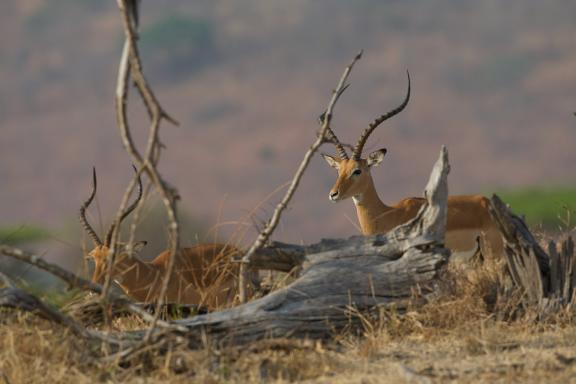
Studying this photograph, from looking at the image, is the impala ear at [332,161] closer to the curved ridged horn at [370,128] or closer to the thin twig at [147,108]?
the curved ridged horn at [370,128]

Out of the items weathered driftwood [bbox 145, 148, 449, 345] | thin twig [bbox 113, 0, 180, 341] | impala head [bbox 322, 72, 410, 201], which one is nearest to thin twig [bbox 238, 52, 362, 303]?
weathered driftwood [bbox 145, 148, 449, 345]

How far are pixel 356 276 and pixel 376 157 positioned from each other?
15.9 feet

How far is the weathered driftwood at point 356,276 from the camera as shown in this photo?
7.14 metres

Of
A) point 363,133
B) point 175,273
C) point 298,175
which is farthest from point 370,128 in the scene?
point 298,175

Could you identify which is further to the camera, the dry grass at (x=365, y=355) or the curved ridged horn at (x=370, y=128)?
the curved ridged horn at (x=370, y=128)

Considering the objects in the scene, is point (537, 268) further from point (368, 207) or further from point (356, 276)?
point (368, 207)

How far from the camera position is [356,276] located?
7.44m

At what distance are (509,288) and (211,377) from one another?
257 centimetres

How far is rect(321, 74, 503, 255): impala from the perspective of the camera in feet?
38.1

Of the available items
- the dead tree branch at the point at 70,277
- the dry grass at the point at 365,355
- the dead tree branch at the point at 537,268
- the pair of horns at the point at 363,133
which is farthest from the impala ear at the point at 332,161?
the dead tree branch at the point at 70,277

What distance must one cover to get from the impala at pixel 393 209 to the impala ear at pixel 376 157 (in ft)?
0.07

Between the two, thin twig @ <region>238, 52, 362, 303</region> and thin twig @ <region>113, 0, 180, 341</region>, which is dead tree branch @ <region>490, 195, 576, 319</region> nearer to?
thin twig @ <region>238, 52, 362, 303</region>

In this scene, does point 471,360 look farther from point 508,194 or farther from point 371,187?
point 508,194

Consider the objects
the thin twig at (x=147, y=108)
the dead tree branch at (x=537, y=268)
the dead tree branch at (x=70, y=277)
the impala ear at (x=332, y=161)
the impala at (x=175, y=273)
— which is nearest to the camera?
the thin twig at (x=147, y=108)
